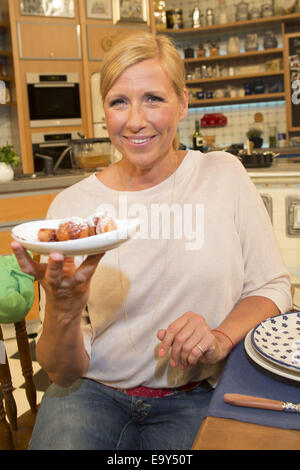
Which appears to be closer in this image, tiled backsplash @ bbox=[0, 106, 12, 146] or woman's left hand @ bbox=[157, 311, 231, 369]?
woman's left hand @ bbox=[157, 311, 231, 369]

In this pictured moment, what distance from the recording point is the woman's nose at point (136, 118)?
3.61ft

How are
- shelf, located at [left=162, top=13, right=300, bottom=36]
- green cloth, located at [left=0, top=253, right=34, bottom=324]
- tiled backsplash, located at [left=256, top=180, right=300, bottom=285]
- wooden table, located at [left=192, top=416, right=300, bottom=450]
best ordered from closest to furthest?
wooden table, located at [left=192, top=416, right=300, bottom=450] → green cloth, located at [left=0, top=253, right=34, bottom=324] → tiled backsplash, located at [left=256, top=180, right=300, bottom=285] → shelf, located at [left=162, top=13, right=300, bottom=36]

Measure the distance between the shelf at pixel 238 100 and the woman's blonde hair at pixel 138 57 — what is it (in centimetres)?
507

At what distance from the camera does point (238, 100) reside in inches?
240

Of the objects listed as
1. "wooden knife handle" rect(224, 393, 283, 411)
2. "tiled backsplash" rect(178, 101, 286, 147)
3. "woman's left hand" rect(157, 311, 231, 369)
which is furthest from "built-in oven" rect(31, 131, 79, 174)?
"wooden knife handle" rect(224, 393, 283, 411)

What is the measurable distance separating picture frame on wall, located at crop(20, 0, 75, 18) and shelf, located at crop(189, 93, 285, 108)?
1836 mm

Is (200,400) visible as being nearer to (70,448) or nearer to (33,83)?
(70,448)

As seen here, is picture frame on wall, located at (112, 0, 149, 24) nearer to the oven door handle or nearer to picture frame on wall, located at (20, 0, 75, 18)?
picture frame on wall, located at (20, 0, 75, 18)

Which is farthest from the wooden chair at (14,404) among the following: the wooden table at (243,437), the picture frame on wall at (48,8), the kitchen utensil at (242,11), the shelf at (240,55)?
the kitchen utensil at (242,11)

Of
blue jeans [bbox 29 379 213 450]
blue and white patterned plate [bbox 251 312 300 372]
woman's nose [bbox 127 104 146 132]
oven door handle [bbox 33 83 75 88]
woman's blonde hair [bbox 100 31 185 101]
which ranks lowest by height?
blue jeans [bbox 29 379 213 450]

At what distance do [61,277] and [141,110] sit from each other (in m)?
0.52

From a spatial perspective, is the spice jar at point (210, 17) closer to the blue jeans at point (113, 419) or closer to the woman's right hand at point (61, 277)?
the blue jeans at point (113, 419)

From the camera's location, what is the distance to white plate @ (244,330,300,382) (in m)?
0.73

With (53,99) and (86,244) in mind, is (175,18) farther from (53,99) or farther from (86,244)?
(86,244)
